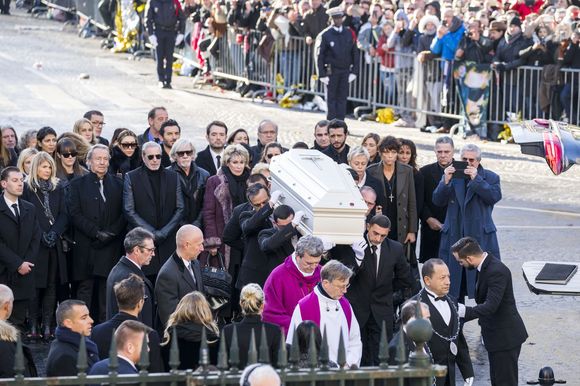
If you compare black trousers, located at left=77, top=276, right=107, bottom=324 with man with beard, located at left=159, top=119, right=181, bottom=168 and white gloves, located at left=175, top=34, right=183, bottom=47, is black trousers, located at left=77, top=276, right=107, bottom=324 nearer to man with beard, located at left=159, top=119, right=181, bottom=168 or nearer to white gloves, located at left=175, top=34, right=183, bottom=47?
man with beard, located at left=159, top=119, right=181, bottom=168

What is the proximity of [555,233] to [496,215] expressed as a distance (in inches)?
50.7

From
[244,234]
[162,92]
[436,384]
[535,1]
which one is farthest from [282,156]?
[162,92]

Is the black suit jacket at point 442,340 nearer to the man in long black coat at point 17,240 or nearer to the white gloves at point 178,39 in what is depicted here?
the man in long black coat at point 17,240

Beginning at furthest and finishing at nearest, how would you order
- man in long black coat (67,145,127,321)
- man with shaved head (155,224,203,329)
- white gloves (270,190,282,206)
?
man in long black coat (67,145,127,321), white gloves (270,190,282,206), man with shaved head (155,224,203,329)

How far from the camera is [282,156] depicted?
12750mm

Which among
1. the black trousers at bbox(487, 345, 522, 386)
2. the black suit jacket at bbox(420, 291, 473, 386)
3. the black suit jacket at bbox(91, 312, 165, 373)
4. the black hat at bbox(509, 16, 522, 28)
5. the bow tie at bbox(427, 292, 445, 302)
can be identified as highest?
the black hat at bbox(509, 16, 522, 28)

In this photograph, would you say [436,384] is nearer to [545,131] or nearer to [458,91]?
[545,131]

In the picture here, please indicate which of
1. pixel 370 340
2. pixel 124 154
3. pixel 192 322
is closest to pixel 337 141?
pixel 124 154

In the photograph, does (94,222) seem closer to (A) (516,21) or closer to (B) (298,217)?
(B) (298,217)

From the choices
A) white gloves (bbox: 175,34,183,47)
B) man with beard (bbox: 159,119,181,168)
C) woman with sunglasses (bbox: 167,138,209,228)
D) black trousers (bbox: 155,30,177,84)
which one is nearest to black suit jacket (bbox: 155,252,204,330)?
woman with sunglasses (bbox: 167,138,209,228)

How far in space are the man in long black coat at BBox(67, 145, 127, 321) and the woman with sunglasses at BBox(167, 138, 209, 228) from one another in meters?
0.61

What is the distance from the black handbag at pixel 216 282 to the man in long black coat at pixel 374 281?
0.90 m

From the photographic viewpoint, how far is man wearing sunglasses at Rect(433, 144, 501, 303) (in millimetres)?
13570

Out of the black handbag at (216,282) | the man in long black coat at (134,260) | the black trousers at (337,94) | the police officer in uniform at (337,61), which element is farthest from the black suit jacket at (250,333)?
the black trousers at (337,94)
